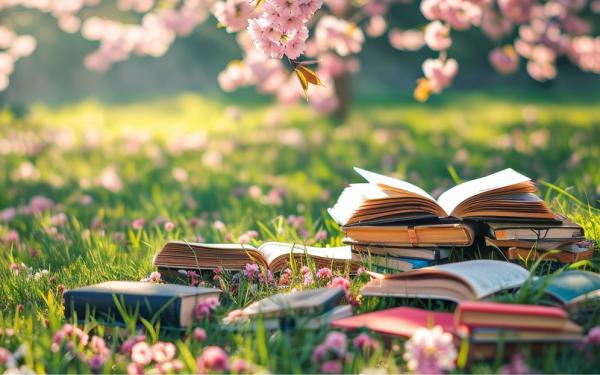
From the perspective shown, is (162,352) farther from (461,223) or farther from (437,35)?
(437,35)

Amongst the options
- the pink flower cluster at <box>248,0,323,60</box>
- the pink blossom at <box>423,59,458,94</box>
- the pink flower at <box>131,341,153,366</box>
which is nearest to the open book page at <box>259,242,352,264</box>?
the pink flower cluster at <box>248,0,323,60</box>

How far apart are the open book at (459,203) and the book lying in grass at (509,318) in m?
0.70

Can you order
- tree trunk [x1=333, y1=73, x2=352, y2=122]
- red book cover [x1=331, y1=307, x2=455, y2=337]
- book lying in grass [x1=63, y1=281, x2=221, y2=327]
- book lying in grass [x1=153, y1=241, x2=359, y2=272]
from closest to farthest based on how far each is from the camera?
red book cover [x1=331, y1=307, x2=455, y2=337], book lying in grass [x1=63, y1=281, x2=221, y2=327], book lying in grass [x1=153, y1=241, x2=359, y2=272], tree trunk [x1=333, y1=73, x2=352, y2=122]

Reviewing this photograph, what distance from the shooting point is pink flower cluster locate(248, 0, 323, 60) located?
2.45 metres

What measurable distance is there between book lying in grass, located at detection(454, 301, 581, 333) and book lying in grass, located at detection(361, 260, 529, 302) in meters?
0.19

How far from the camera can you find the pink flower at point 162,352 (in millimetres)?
1921

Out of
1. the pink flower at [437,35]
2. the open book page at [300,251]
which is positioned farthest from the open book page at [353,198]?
the pink flower at [437,35]

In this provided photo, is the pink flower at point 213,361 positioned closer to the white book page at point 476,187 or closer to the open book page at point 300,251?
the open book page at point 300,251

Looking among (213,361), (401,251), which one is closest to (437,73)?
(401,251)

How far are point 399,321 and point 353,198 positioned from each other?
2.63 ft

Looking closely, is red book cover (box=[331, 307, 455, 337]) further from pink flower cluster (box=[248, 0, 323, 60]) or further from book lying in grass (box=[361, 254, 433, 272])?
pink flower cluster (box=[248, 0, 323, 60])

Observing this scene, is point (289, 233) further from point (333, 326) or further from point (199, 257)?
point (333, 326)

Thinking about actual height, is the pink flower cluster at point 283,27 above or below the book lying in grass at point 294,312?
above

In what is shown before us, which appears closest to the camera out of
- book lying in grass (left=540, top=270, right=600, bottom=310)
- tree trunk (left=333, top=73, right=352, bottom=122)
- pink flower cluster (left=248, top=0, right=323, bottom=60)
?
book lying in grass (left=540, top=270, right=600, bottom=310)
